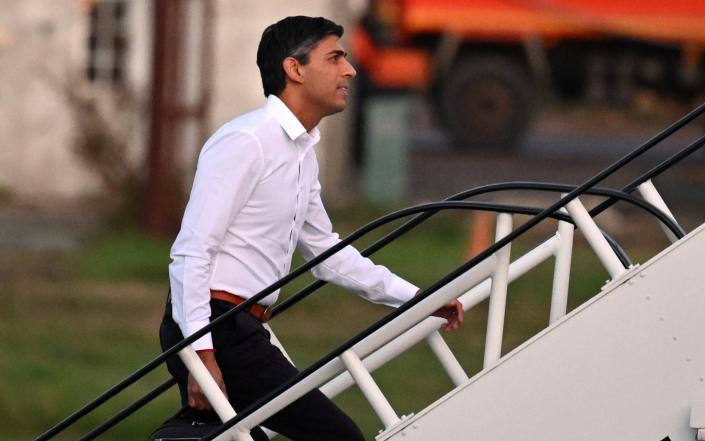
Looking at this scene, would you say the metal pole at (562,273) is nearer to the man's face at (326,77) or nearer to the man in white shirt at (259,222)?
the man in white shirt at (259,222)

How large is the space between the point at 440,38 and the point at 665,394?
17282 millimetres

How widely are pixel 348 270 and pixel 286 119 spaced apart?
57 cm

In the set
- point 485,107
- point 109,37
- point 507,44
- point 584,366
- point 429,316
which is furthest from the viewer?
point 507,44

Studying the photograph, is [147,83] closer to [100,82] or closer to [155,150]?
[100,82]

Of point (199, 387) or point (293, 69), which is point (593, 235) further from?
Result: point (199, 387)

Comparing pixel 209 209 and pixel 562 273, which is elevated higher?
pixel 209 209

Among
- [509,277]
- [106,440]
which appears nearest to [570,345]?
[509,277]


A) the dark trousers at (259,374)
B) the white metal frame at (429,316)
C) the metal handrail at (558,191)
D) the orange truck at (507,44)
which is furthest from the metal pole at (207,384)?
the orange truck at (507,44)

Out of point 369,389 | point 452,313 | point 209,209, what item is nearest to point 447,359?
point 452,313

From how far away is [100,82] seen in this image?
742 inches

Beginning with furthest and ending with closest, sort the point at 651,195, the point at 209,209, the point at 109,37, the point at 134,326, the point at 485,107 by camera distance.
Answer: the point at 485,107
the point at 109,37
the point at 134,326
the point at 651,195
the point at 209,209

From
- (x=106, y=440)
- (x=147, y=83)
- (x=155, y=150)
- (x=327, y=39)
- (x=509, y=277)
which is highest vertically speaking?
(x=147, y=83)

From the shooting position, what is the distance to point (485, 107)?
70.6 feet

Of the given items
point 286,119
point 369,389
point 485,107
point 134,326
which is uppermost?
point 485,107
